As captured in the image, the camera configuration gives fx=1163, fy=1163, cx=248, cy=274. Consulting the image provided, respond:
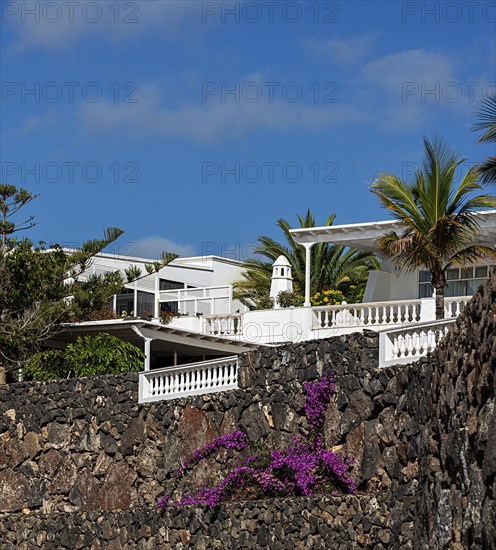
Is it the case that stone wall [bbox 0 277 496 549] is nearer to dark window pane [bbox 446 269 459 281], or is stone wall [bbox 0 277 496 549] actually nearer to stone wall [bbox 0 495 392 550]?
stone wall [bbox 0 495 392 550]

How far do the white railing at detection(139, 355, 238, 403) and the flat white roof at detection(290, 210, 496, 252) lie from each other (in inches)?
307

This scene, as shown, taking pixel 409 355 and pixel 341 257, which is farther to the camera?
pixel 341 257

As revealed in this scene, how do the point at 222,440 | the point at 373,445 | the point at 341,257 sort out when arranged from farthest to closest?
the point at 341,257, the point at 222,440, the point at 373,445

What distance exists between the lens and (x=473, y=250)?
87.4 feet

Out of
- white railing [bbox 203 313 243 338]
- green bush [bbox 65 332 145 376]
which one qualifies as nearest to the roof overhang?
green bush [bbox 65 332 145 376]

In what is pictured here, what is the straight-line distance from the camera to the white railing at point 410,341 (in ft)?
56.3

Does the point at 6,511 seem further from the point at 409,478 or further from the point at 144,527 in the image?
the point at 409,478

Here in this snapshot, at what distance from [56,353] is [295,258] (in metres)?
17.0

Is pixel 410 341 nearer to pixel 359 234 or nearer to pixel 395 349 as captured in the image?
pixel 395 349

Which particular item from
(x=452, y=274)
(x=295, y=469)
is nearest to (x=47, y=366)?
(x=295, y=469)

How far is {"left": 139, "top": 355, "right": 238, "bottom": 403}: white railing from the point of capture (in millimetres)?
21688

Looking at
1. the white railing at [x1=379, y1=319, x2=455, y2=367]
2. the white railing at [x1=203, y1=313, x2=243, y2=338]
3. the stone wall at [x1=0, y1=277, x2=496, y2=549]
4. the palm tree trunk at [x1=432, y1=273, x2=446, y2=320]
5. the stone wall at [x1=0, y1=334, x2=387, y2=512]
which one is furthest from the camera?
the white railing at [x1=203, y1=313, x2=243, y2=338]

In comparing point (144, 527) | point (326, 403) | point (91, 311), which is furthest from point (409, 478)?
point (91, 311)

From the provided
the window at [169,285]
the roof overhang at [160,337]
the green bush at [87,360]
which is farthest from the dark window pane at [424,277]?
the window at [169,285]
